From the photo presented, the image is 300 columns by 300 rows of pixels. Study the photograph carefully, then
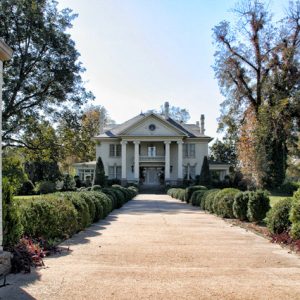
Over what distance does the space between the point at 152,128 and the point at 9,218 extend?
4731 centimetres

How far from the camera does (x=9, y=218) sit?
664cm

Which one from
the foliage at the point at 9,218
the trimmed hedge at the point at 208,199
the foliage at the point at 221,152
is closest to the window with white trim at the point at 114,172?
the foliage at the point at 221,152

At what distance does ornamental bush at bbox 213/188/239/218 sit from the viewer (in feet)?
51.6

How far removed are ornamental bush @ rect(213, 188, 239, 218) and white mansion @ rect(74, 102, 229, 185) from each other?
35853 mm

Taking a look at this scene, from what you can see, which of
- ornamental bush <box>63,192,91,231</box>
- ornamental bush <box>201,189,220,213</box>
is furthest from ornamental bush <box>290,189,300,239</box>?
ornamental bush <box>201,189,220,213</box>

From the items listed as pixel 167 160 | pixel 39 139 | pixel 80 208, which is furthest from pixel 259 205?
pixel 167 160

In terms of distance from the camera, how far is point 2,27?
29062 millimetres

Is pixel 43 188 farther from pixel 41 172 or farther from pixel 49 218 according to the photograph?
pixel 49 218

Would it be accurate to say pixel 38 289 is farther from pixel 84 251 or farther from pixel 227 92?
pixel 227 92

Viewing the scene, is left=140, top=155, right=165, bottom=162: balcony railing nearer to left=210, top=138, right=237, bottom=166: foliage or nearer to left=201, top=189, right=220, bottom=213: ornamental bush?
left=210, top=138, right=237, bottom=166: foliage

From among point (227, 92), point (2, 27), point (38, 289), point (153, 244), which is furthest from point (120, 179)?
point (38, 289)

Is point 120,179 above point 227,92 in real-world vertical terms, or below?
below

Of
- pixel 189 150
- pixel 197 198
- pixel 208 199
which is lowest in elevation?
pixel 197 198

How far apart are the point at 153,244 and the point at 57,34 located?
25.0 m
